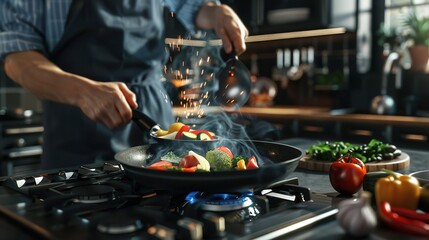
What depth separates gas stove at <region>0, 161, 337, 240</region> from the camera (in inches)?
23.3

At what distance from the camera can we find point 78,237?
1.93ft

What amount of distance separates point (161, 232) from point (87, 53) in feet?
3.38

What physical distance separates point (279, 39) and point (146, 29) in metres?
A: 2.50

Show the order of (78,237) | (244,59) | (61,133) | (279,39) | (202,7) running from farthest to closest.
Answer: (244,59) → (279,39) → (202,7) → (61,133) → (78,237)

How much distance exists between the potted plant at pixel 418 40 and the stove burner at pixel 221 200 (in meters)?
2.75

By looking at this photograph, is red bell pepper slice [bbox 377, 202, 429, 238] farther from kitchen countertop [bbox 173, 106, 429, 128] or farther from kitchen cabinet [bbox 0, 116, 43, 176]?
kitchen cabinet [bbox 0, 116, 43, 176]

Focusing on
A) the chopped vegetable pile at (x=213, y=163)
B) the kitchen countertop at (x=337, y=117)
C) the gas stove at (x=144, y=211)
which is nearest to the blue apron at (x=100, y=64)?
Answer: the gas stove at (x=144, y=211)

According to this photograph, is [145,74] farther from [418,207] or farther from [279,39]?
[279,39]

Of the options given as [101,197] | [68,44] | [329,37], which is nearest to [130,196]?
[101,197]

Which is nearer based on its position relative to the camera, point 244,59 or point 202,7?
point 202,7

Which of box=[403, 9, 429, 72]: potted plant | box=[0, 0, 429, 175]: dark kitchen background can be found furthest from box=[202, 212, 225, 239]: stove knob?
box=[403, 9, 429, 72]: potted plant

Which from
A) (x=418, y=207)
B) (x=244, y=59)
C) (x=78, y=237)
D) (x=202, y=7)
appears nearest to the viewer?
(x=78, y=237)

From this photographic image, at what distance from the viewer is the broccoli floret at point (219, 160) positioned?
85cm

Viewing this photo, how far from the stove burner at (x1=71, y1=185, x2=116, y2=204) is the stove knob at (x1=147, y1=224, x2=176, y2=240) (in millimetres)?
196
